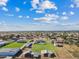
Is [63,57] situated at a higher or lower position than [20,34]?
lower

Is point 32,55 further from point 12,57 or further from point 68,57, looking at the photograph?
point 68,57

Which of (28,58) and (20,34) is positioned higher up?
(20,34)

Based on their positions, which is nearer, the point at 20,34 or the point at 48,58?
the point at 48,58

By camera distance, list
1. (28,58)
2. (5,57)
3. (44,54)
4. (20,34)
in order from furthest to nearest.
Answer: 1. (20,34)
2. (44,54)
3. (28,58)
4. (5,57)

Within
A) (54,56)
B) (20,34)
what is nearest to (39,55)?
(54,56)

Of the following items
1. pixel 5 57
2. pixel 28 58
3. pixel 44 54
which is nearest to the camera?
pixel 5 57

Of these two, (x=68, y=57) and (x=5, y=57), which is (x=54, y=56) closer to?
(x=68, y=57)

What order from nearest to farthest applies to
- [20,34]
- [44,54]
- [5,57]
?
[5,57], [44,54], [20,34]

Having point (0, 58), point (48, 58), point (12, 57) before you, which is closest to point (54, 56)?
point (48, 58)

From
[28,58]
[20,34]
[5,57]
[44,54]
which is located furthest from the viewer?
[20,34]
